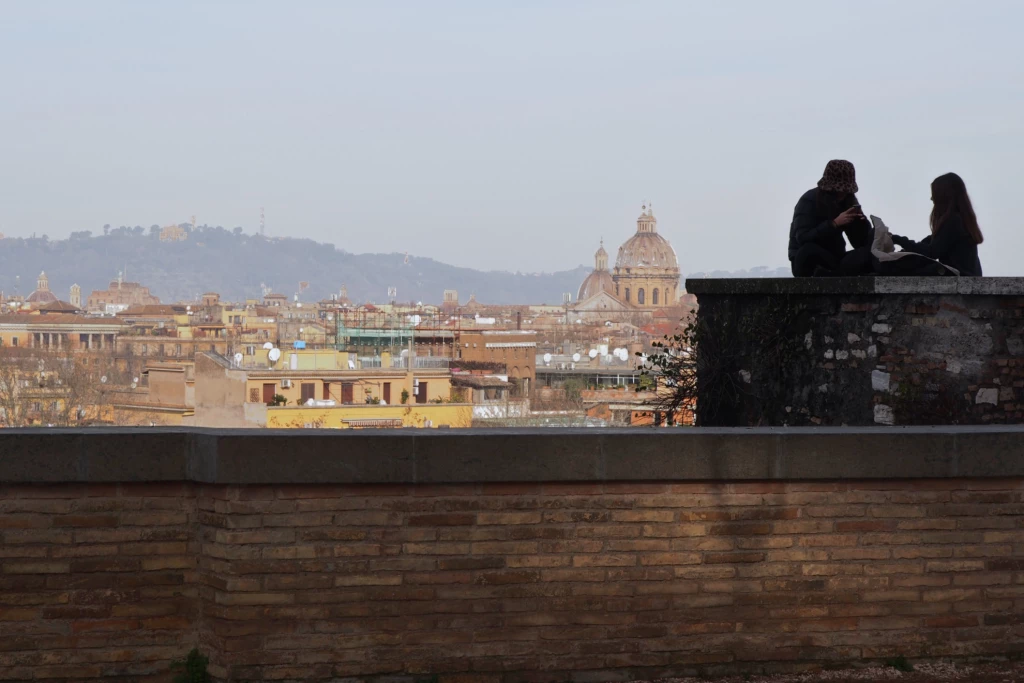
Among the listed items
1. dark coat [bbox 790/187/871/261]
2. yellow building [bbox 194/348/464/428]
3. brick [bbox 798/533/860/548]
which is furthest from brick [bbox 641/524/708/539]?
yellow building [bbox 194/348/464/428]

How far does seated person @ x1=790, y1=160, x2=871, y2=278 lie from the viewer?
22.4ft

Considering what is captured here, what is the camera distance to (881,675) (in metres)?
4.39

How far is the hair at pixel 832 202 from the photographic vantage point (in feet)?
22.7

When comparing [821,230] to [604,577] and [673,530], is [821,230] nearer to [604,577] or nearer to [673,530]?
[673,530]

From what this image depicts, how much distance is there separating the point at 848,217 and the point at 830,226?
10 centimetres

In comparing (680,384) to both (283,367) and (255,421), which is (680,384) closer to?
(255,421)

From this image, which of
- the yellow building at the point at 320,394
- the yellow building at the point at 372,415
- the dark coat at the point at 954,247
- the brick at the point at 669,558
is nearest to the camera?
the brick at the point at 669,558

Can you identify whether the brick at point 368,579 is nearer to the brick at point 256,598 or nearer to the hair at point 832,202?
the brick at point 256,598

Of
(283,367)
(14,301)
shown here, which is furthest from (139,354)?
(14,301)

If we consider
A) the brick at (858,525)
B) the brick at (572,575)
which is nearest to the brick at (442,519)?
the brick at (572,575)

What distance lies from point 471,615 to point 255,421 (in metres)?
42.0

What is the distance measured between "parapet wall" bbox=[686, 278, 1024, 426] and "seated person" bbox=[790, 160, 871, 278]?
0.88 feet

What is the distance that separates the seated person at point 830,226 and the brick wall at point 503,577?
8.15 ft

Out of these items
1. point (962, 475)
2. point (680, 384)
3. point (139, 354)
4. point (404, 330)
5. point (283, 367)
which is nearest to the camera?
point (962, 475)
